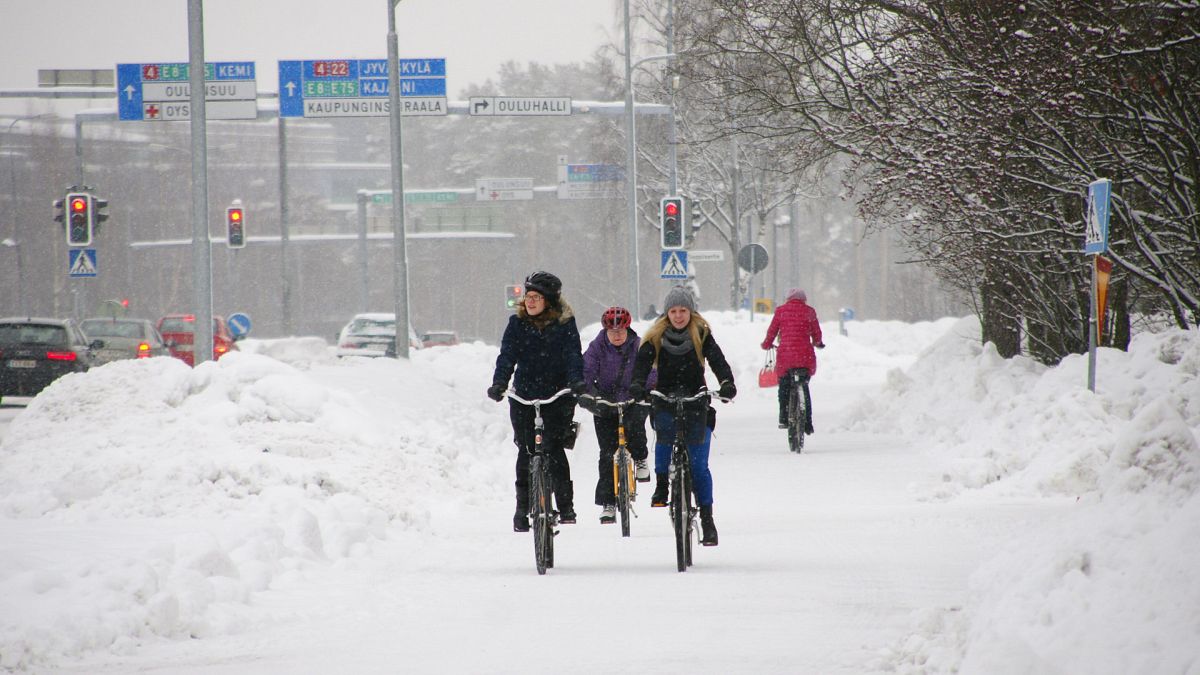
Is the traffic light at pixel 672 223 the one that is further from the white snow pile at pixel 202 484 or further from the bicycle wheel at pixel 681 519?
the bicycle wheel at pixel 681 519

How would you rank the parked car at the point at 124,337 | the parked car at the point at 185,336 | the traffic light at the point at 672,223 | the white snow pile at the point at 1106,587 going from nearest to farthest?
1. the white snow pile at the point at 1106,587
2. the traffic light at the point at 672,223
3. the parked car at the point at 124,337
4. the parked car at the point at 185,336

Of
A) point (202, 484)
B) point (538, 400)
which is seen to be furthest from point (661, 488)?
point (202, 484)

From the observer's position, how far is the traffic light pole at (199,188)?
18.7m

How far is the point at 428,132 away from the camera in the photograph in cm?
10875

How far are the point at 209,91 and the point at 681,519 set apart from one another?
1100 inches

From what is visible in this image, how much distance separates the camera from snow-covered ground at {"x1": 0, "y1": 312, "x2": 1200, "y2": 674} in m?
6.06

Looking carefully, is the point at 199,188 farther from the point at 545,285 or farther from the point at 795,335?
the point at 545,285

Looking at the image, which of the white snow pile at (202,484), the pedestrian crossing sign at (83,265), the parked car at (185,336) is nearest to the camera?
the white snow pile at (202,484)

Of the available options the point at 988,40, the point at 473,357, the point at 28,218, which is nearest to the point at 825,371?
the point at 473,357

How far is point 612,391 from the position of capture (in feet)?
38.2

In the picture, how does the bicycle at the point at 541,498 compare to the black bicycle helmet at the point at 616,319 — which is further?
the black bicycle helmet at the point at 616,319

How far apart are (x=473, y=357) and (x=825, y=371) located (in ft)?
25.9

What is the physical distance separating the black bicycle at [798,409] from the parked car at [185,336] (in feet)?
68.6

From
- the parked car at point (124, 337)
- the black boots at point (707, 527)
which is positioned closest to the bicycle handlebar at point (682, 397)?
the black boots at point (707, 527)
